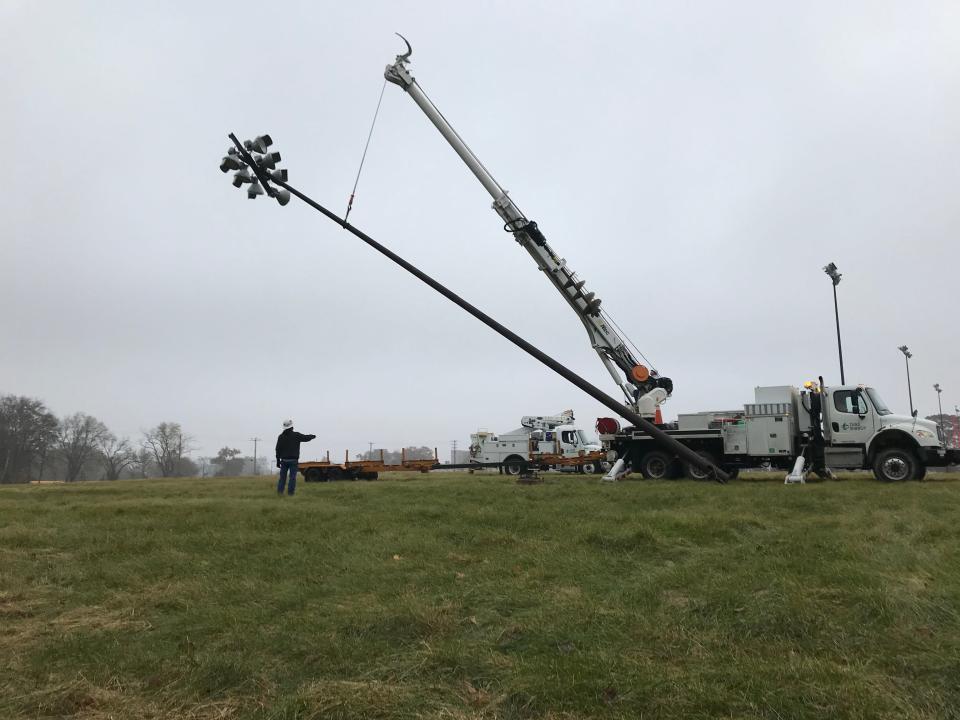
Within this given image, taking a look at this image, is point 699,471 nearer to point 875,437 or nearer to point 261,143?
point 875,437

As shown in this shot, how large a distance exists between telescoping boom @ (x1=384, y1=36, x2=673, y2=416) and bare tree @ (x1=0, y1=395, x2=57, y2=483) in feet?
234

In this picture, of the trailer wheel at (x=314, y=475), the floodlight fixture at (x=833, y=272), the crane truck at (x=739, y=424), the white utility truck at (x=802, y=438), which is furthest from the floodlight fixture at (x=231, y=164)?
the floodlight fixture at (x=833, y=272)

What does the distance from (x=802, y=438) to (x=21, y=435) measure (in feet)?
263

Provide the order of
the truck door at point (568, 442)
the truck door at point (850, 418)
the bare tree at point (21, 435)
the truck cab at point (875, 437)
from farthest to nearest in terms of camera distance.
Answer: the bare tree at point (21, 435)
the truck door at point (568, 442)
the truck door at point (850, 418)
the truck cab at point (875, 437)

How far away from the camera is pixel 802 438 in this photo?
17.5 metres

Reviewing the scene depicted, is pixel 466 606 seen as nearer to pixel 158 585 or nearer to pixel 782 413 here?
pixel 158 585

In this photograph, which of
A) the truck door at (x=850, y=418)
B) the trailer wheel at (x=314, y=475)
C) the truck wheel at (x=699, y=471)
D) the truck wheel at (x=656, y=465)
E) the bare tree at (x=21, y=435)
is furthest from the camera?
the bare tree at (x=21, y=435)

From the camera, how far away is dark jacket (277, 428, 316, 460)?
1502 centimetres

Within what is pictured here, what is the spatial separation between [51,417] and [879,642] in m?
88.6

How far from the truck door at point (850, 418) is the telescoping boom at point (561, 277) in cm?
466

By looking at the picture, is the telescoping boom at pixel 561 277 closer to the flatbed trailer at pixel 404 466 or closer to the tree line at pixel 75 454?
the flatbed trailer at pixel 404 466

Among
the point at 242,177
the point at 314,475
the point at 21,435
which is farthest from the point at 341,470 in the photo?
the point at 21,435

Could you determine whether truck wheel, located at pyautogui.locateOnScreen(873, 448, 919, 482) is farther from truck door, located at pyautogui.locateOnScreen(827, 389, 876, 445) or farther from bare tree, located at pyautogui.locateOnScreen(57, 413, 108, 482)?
bare tree, located at pyautogui.locateOnScreen(57, 413, 108, 482)

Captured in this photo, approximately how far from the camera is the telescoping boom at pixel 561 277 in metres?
19.1
